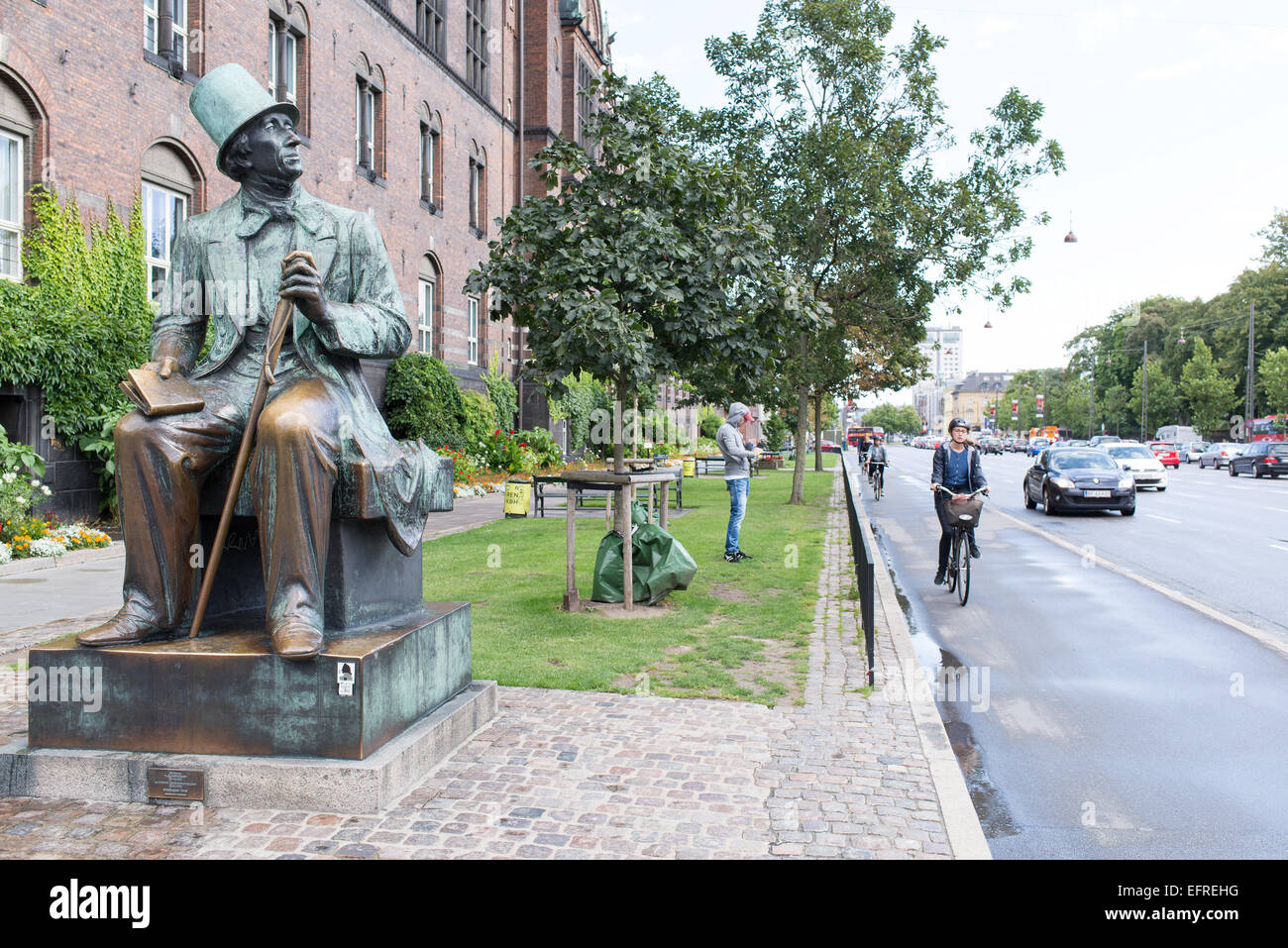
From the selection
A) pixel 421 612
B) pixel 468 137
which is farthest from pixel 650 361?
pixel 468 137

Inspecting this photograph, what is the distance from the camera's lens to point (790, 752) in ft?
15.6

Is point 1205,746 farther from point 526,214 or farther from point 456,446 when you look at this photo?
point 456,446

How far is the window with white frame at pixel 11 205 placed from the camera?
13.0 meters

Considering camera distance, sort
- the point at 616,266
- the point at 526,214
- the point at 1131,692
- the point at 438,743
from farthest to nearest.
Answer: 1. the point at 526,214
2. the point at 616,266
3. the point at 1131,692
4. the point at 438,743

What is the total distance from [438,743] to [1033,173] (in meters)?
20.7

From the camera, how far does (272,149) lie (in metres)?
4.34

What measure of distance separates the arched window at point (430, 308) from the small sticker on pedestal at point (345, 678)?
973 inches

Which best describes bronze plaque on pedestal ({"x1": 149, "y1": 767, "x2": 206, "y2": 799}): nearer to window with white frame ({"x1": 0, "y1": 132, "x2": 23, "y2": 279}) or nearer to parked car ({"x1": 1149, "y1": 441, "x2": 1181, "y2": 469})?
window with white frame ({"x1": 0, "y1": 132, "x2": 23, "y2": 279})

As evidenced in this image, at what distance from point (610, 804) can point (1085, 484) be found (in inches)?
764

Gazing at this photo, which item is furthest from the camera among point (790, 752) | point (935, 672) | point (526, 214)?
point (526, 214)

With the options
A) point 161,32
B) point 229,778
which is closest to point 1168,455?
point 161,32

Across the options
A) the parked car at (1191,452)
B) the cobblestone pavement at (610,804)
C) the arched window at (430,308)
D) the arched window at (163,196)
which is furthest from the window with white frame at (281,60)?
the parked car at (1191,452)

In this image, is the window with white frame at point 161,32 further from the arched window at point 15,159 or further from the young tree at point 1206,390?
the young tree at point 1206,390

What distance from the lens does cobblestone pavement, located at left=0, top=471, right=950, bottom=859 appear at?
347cm
